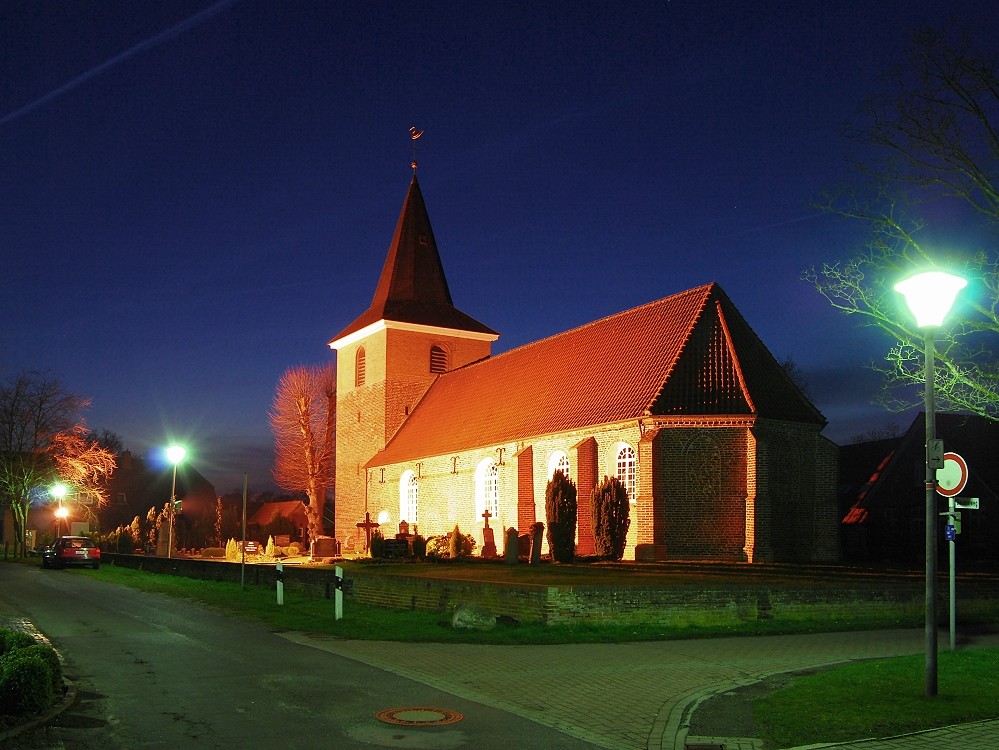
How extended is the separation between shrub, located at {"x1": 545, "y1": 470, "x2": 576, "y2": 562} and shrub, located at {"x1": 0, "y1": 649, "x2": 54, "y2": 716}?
21.0m

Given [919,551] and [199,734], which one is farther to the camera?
[919,551]

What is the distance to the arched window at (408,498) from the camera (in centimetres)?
4312

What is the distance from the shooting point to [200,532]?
2657 inches

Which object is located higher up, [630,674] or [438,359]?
[438,359]

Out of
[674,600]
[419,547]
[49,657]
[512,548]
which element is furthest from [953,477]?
[419,547]

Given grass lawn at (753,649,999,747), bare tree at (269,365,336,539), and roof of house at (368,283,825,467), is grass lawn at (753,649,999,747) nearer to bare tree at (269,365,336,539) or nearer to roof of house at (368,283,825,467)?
roof of house at (368,283,825,467)

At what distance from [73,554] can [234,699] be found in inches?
1177

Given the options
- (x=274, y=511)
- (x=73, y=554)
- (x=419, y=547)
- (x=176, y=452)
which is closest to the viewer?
(x=176, y=452)

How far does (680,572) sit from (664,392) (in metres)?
8.03

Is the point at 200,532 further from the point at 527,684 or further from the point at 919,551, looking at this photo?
the point at 527,684

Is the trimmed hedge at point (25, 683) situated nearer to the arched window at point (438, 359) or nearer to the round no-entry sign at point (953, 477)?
the round no-entry sign at point (953, 477)

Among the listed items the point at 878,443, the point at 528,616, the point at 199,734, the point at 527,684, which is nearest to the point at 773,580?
the point at 528,616

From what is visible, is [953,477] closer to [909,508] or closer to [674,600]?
[674,600]

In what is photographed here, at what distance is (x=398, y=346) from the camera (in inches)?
1871
